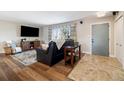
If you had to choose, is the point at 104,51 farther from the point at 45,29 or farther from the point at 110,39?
the point at 45,29

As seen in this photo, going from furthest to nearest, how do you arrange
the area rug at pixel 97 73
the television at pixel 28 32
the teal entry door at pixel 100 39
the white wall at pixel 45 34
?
the white wall at pixel 45 34, the television at pixel 28 32, the teal entry door at pixel 100 39, the area rug at pixel 97 73

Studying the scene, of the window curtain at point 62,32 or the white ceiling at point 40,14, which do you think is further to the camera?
the window curtain at point 62,32

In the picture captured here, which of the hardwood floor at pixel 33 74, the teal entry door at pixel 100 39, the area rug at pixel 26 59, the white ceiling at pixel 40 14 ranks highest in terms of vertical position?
the white ceiling at pixel 40 14

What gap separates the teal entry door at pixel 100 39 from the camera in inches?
173

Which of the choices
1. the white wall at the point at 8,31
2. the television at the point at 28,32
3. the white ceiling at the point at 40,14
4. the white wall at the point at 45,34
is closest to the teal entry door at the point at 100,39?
the white ceiling at the point at 40,14

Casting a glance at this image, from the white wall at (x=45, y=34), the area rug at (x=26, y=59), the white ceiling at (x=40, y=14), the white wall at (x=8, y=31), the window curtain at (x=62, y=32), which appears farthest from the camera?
the white wall at (x=45, y=34)

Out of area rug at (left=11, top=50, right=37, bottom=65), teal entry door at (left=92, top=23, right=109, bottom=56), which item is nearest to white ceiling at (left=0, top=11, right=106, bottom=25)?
teal entry door at (left=92, top=23, right=109, bottom=56)

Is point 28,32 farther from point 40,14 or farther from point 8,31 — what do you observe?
point 40,14

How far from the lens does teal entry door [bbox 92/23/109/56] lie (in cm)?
439

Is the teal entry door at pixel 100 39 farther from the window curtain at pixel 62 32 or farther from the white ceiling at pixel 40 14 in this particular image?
the window curtain at pixel 62 32

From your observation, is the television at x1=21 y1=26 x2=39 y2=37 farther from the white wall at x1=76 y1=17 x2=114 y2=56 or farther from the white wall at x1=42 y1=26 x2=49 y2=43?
the white wall at x1=76 y1=17 x2=114 y2=56
